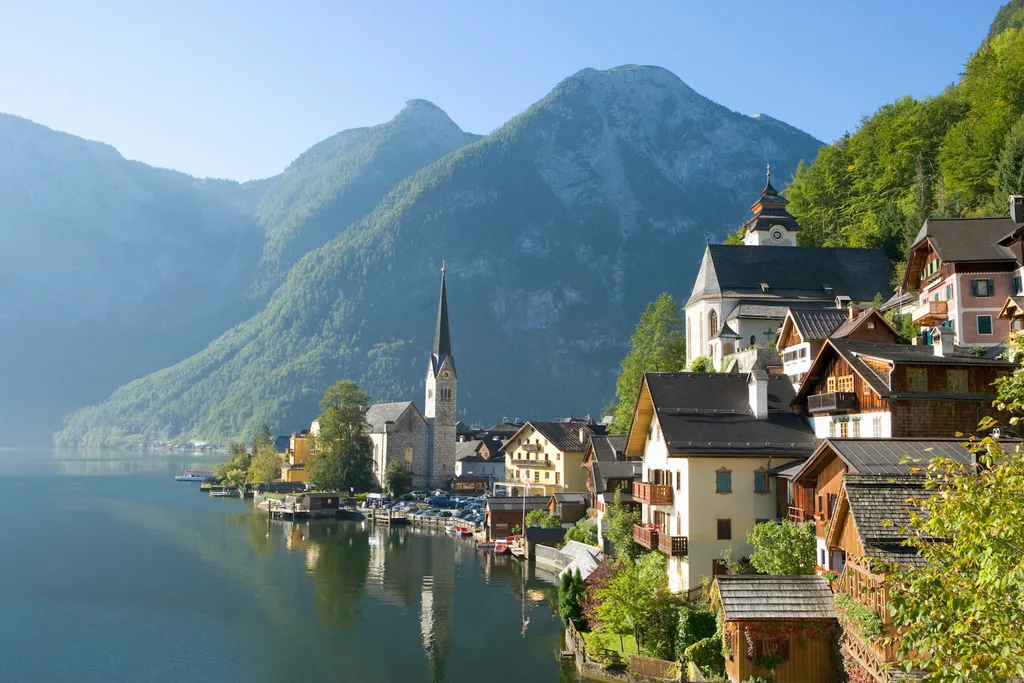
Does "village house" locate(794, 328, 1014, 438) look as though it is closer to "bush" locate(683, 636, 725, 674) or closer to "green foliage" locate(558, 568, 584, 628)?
"bush" locate(683, 636, 725, 674)

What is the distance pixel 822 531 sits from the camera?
1155 inches

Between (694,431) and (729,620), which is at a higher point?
(694,431)

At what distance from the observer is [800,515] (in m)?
31.6

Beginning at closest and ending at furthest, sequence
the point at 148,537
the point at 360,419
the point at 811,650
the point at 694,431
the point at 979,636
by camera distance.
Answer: the point at 979,636, the point at 811,650, the point at 694,431, the point at 148,537, the point at 360,419

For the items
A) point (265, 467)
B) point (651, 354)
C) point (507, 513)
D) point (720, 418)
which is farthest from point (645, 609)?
point (265, 467)

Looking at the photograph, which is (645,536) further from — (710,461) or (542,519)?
(542,519)

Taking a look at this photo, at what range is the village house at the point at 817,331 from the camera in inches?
1812

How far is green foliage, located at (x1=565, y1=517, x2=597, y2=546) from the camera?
5837 cm

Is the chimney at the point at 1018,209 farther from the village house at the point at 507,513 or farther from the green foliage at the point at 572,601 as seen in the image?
the village house at the point at 507,513

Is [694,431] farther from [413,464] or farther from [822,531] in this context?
[413,464]

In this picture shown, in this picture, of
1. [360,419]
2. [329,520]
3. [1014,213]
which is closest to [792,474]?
[1014,213]

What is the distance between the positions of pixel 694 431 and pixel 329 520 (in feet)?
228

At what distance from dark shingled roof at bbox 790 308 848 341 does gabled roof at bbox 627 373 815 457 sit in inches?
298

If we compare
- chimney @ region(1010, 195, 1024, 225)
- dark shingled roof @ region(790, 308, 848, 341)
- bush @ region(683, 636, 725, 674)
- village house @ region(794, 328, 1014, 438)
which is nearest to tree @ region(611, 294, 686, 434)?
dark shingled roof @ region(790, 308, 848, 341)
